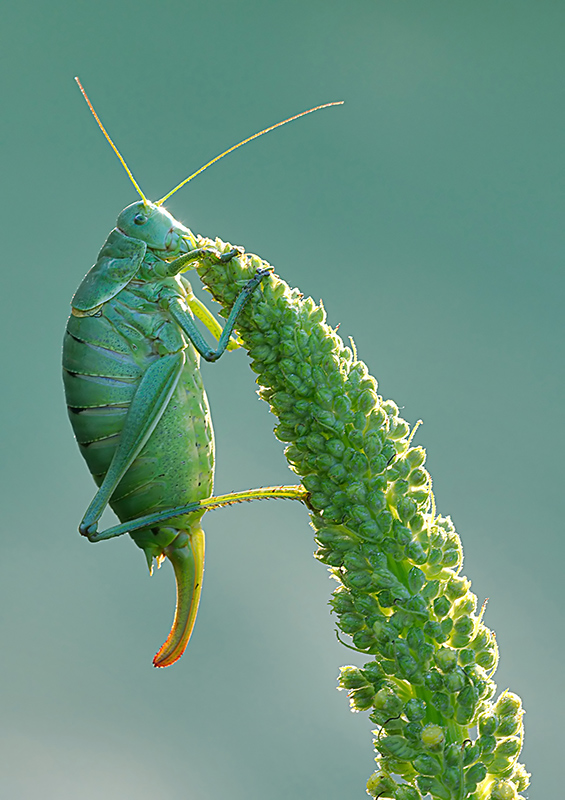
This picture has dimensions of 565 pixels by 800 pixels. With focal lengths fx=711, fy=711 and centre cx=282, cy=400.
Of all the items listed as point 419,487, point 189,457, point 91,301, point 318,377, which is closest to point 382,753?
point 419,487

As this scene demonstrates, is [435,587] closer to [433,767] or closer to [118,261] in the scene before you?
[433,767]

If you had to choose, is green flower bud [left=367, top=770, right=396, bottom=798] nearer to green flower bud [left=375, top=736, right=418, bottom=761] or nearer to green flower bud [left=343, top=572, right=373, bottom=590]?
green flower bud [left=375, top=736, right=418, bottom=761]

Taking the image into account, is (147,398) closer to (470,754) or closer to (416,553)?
(416,553)

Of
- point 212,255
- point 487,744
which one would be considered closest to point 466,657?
point 487,744

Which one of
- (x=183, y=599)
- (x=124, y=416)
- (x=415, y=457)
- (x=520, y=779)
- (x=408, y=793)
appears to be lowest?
(x=408, y=793)

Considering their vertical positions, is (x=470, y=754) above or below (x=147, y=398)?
below

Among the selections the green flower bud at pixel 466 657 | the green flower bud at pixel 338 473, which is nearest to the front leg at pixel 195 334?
the green flower bud at pixel 338 473
